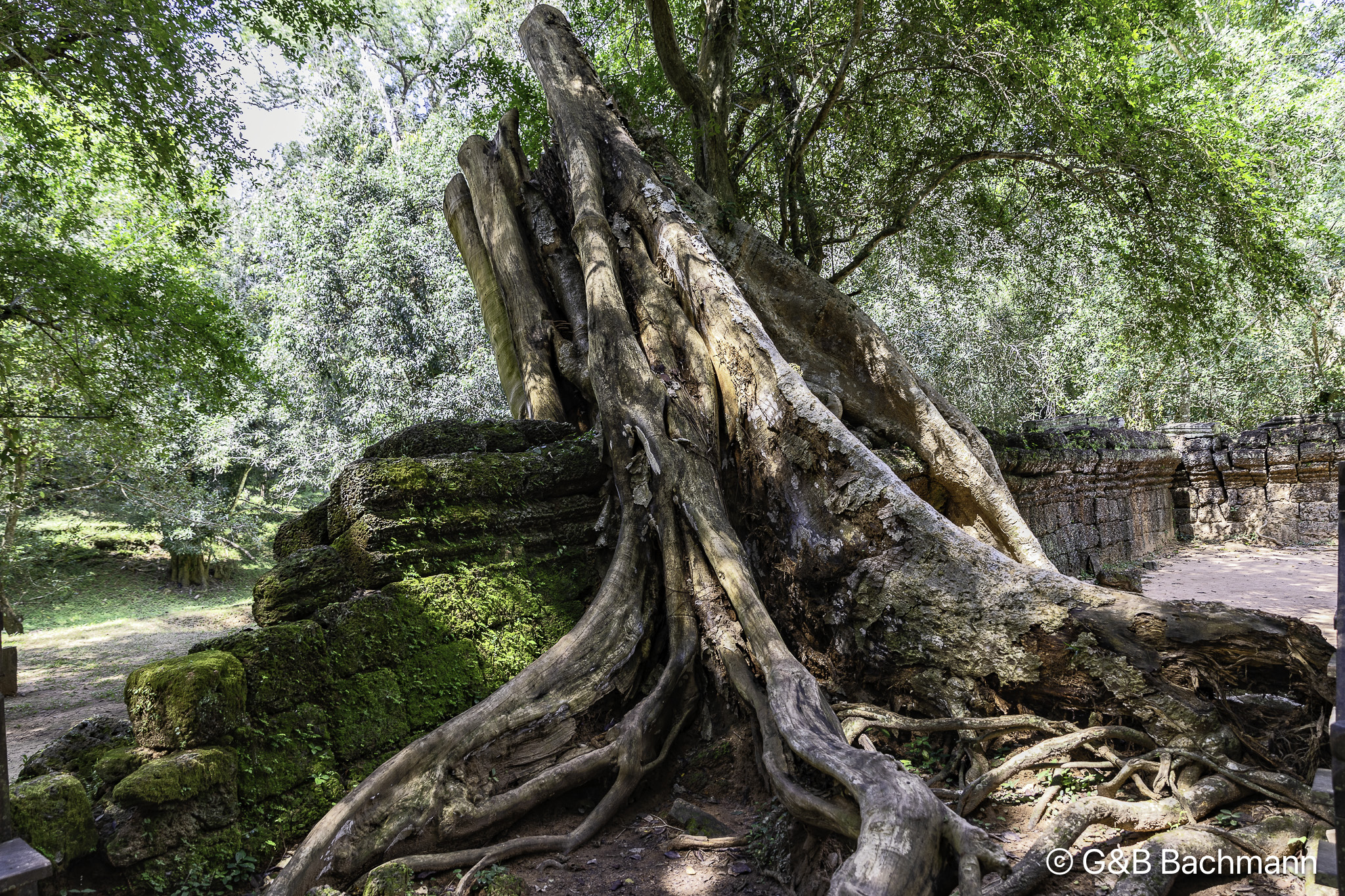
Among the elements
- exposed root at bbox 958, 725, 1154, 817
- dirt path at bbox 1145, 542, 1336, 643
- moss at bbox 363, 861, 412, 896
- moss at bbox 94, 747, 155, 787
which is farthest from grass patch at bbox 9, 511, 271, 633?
dirt path at bbox 1145, 542, 1336, 643

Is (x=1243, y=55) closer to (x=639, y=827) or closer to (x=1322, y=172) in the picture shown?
(x=1322, y=172)

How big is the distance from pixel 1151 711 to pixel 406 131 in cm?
1897

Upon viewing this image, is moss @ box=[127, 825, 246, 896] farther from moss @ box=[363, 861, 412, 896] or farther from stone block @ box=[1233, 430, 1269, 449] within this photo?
stone block @ box=[1233, 430, 1269, 449]

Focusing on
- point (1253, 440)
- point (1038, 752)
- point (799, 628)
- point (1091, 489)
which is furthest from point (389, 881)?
point (1253, 440)

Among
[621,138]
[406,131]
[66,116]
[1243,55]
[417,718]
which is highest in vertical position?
[406,131]

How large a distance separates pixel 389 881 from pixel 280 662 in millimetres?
897

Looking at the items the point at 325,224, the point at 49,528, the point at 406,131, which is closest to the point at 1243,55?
the point at 325,224

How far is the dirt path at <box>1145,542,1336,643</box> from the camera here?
5.50m

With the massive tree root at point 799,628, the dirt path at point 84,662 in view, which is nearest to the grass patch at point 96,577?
the dirt path at point 84,662

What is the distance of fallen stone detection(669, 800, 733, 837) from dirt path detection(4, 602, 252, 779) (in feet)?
11.1

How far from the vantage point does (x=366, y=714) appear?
111 inches

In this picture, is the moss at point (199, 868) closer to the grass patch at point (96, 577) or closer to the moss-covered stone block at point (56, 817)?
the moss-covered stone block at point (56, 817)

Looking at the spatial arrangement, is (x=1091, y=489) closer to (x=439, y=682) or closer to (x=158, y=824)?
(x=439, y=682)

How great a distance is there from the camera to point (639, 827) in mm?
2680
